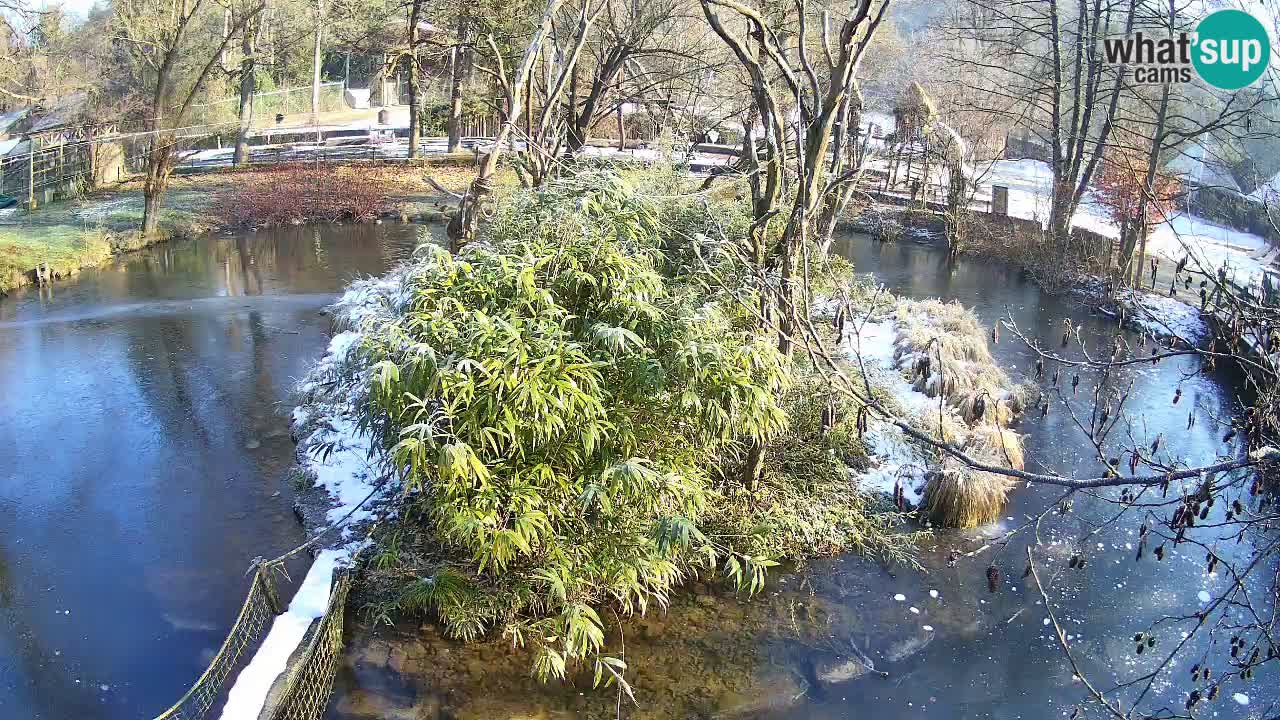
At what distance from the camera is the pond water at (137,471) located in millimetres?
6527

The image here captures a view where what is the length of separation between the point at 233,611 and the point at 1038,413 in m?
8.32

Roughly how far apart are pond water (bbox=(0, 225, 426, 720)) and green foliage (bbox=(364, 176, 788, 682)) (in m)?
1.68

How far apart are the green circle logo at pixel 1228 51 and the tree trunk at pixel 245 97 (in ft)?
62.8

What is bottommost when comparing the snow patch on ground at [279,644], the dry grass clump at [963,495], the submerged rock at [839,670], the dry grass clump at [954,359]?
the submerged rock at [839,670]

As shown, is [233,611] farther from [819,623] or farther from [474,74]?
[474,74]

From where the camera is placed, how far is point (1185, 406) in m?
11.2

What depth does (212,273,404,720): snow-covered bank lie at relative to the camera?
539 centimetres

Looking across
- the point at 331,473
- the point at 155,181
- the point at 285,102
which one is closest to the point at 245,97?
the point at 155,181

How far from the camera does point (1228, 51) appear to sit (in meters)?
14.0

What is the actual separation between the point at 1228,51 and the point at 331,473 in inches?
529

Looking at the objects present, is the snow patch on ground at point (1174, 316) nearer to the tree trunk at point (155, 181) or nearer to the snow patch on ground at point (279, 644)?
the snow patch on ground at point (279, 644)

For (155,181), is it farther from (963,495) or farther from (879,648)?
(879,648)

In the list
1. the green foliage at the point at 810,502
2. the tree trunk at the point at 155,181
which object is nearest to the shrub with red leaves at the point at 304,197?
the tree trunk at the point at 155,181

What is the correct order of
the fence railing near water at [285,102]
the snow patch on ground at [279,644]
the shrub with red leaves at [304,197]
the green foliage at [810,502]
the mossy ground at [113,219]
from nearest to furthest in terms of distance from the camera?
the snow patch on ground at [279,644], the green foliage at [810,502], the mossy ground at [113,219], the shrub with red leaves at [304,197], the fence railing near water at [285,102]
